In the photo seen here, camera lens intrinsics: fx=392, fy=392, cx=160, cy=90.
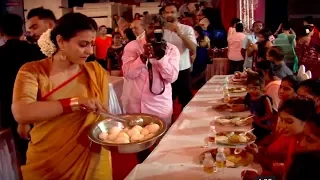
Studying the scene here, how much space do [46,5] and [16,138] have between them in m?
7.80

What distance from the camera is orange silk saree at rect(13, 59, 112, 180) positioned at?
54.4 inches

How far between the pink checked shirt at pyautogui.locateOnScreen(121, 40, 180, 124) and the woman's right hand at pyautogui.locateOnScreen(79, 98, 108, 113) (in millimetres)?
873

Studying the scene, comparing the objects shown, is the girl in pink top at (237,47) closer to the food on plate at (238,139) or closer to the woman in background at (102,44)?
the woman in background at (102,44)

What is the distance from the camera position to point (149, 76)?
225 centimetres

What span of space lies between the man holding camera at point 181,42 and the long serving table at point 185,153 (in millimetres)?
839

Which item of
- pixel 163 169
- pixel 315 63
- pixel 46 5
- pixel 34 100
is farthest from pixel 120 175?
pixel 46 5

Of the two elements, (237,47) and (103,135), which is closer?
(103,135)

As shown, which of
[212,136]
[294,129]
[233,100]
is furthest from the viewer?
[233,100]

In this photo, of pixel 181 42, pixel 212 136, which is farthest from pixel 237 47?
pixel 212 136

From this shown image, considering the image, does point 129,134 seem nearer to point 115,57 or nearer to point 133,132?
point 133,132

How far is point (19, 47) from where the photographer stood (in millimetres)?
2156

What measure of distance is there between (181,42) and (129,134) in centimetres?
199

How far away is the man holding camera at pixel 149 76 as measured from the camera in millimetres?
2199

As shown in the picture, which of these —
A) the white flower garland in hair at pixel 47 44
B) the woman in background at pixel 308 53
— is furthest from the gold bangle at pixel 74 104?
the woman in background at pixel 308 53
